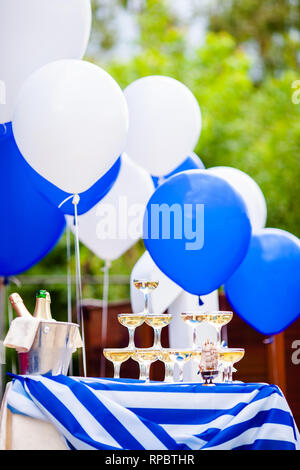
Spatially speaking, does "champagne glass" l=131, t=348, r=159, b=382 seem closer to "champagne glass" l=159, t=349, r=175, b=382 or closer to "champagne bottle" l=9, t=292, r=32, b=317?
"champagne glass" l=159, t=349, r=175, b=382

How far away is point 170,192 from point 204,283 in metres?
0.41

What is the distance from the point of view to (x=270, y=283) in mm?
3891

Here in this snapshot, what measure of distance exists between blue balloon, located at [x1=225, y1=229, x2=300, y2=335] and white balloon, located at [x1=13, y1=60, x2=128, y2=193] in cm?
119

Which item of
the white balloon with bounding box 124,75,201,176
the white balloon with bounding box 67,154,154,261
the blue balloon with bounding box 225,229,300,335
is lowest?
the blue balloon with bounding box 225,229,300,335

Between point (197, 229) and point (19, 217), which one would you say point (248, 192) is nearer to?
point (197, 229)

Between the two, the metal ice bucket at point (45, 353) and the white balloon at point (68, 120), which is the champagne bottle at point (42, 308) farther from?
the white balloon at point (68, 120)

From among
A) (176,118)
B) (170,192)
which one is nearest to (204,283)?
(170,192)

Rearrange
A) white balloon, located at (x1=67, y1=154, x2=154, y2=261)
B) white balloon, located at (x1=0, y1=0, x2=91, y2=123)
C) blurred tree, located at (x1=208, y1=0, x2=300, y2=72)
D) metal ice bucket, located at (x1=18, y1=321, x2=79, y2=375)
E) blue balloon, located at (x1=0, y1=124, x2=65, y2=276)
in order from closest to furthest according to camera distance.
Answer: metal ice bucket, located at (x1=18, y1=321, x2=79, y2=375) → white balloon, located at (x1=0, y1=0, x2=91, y2=123) → blue balloon, located at (x1=0, y1=124, x2=65, y2=276) → white balloon, located at (x1=67, y1=154, x2=154, y2=261) → blurred tree, located at (x1=208, y1=0, x2=300, y2=72)

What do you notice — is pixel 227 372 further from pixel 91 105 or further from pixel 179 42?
pixel 179 42

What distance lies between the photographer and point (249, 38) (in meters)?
14.5

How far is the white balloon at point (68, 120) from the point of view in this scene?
3.05 meters

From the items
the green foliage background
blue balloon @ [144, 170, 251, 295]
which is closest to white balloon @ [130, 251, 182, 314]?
blue balloon @ [144, 170, 251, 295]

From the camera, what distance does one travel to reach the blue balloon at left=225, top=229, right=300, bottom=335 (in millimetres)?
3863

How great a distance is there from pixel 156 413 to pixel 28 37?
1.80 meters
